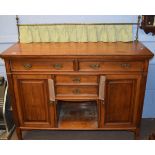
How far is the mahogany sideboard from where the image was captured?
5.82 feet

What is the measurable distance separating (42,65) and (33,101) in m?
0.40

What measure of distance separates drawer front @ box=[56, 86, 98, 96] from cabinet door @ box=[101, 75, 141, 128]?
0.41 feet

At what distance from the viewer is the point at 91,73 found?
71.4 inches

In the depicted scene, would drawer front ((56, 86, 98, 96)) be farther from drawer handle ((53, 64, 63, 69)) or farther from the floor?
the floor

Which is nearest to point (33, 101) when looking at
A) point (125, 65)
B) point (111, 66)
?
point (111, 66)

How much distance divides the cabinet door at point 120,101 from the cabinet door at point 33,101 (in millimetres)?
558

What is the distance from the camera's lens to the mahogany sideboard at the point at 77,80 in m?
1.77

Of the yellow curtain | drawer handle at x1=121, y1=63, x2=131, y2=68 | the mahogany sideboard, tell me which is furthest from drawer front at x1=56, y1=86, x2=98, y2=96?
the yellow curtain

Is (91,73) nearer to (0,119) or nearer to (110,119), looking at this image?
(110,119)

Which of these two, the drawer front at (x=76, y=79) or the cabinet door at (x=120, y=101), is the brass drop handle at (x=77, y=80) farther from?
the cabinet door at (x=120, y=101)

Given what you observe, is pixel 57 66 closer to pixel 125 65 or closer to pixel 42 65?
pixel 42 65

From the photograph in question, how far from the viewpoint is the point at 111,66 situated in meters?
1.80

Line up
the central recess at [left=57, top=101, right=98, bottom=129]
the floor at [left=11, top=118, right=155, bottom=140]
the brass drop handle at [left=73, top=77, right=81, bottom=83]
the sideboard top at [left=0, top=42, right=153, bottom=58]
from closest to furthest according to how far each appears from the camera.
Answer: the sideboard top at [left=0, top=42, right=153, bottom=58], the brass drop handle at [left=73, top=77, right=81, bottom=83], the central recess at [left=57, top=101, right=98, bottom=129], the floor at [left=11, top=118, right=155, bottom=140]
